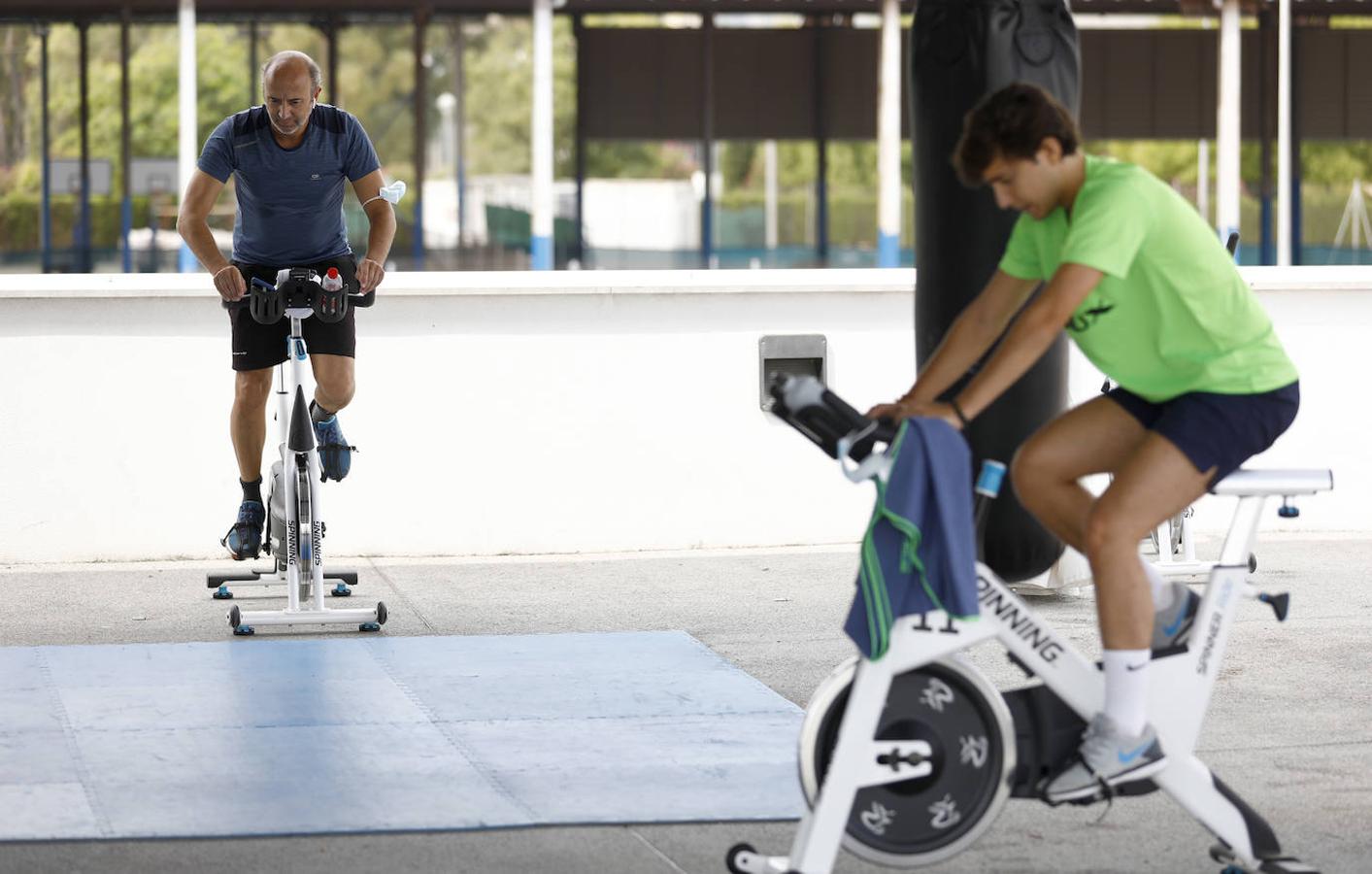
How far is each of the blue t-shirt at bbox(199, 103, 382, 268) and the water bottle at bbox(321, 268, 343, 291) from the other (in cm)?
36

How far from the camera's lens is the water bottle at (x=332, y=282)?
726 cm

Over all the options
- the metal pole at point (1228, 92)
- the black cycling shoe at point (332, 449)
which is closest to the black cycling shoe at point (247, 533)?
the black cycling shoe at point (332, 449)

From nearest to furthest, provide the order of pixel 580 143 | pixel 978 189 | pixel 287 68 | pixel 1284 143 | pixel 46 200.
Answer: pixel 978 189
pixel 287 68
pixel 1284 143
pixel 580 143
pixel 46 200

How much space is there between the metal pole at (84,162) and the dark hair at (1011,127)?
98.5 ft

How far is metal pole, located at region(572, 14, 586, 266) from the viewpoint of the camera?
3184 centimetres

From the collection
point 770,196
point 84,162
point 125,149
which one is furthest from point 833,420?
point 770,196

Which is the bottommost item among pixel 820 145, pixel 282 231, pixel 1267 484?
pixel 1267 484

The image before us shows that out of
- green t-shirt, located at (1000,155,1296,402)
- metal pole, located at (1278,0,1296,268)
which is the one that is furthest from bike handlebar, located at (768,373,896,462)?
metal pole, located at (1278,0,1296,268)

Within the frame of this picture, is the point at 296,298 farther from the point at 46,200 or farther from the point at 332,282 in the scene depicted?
the point at 46,200

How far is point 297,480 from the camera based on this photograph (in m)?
7.45

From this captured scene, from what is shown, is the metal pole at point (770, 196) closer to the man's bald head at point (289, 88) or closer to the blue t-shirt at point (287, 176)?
the blue t-shirt at point (287, 176)

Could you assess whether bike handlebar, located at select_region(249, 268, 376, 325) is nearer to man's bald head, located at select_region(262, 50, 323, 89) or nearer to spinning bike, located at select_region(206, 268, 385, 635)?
spinning bike, located at select_region(206, 268, 385, 635)

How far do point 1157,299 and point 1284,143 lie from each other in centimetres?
2546

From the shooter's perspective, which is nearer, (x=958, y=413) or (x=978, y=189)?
(x=958, y=413)
